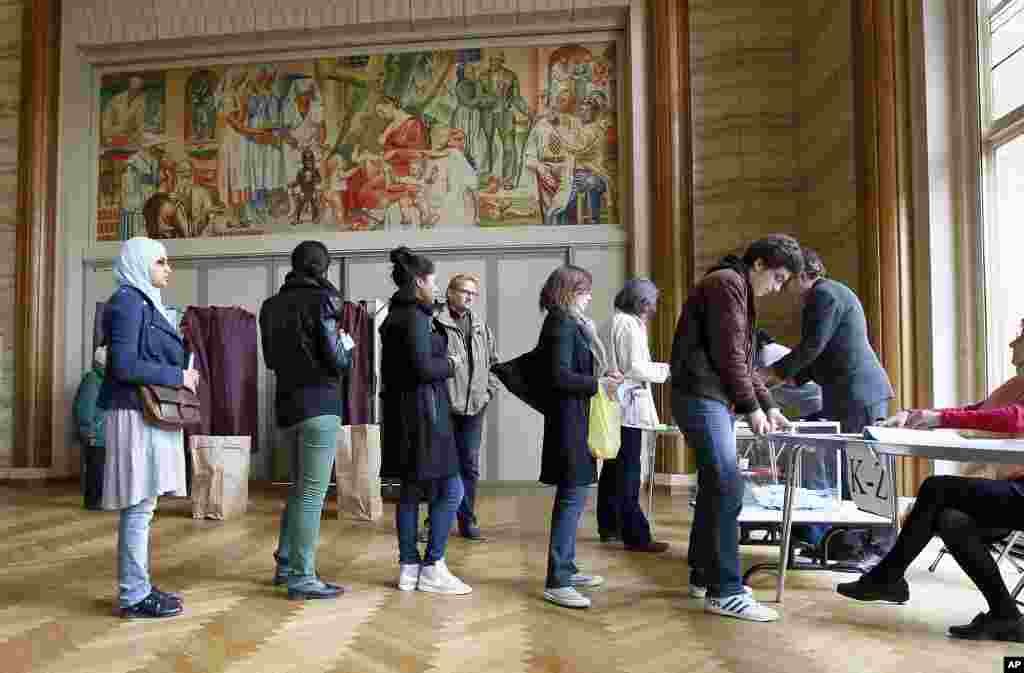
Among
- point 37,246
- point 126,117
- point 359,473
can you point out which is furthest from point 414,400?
point 126,117

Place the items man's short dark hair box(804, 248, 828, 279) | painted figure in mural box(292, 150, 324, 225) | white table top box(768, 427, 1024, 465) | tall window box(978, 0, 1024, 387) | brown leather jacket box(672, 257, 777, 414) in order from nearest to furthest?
white table top box(768, 427, 1024, 465) < brown leather jacket box(672, 257, 777, 414) < man's short dark hair box(804, 248, 828, 279) < tall window box(978, 0, 1024, 387) < painted figure in mural box(292, 150, 324, 225)

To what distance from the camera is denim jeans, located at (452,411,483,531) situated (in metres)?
5.56

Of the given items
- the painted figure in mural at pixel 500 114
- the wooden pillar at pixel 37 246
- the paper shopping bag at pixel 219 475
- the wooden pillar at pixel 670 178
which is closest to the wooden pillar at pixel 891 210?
the wooden pillar at pixel 670 178

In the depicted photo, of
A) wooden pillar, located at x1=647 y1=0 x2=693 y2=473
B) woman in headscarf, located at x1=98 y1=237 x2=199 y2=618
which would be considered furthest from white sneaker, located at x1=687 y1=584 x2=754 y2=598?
wooden pillar, located at x1=647 y1=0 x2=693 y2=473

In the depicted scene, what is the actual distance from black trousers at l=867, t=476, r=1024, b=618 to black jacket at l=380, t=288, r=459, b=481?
2.15 m

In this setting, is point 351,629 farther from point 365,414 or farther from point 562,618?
point 365,414

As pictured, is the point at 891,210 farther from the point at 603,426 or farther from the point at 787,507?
the point at 603,426

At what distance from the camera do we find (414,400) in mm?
4020

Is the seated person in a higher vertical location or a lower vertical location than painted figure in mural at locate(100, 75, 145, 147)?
lower

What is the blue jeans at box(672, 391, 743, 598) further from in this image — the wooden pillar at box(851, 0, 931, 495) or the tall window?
the tall window

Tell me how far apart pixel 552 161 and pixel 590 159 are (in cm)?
45

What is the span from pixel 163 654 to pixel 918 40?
20.5 feet

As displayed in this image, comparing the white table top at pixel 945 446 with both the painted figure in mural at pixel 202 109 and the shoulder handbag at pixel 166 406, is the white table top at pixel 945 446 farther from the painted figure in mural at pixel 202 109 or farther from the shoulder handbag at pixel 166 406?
the painted figure in mural at pixel 202 109

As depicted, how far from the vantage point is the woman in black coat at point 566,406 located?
12.5ft
